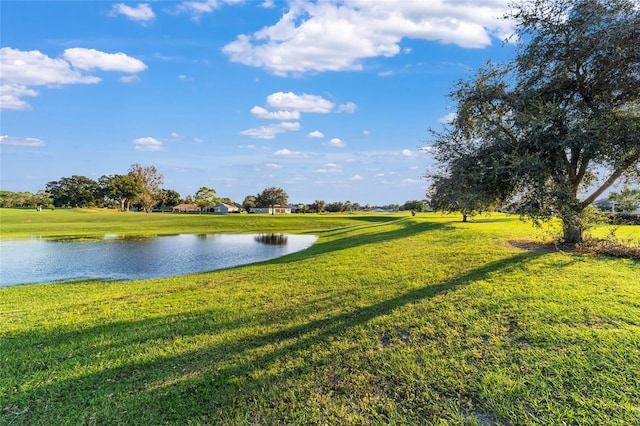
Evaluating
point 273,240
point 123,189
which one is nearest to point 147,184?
point 123,189

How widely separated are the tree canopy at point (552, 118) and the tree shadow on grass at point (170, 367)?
3.29 metres

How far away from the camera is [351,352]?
179 inches

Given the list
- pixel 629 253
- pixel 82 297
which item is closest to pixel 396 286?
pixel 629 253

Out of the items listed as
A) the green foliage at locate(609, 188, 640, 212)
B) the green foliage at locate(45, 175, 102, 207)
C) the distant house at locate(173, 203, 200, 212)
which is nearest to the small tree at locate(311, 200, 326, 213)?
A: the distant house at locate(173, 203, 200, 212)

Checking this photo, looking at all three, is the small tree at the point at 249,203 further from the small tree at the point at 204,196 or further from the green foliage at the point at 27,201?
the green foliage at the point at 27,201

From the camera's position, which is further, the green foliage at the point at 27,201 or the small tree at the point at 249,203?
the small tree at the point at 249,203

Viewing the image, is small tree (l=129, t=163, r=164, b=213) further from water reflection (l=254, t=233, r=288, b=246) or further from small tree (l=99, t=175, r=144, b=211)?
water reflection (l=254, t=233, r=288, b=246)

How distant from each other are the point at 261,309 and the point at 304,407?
3.55 metres

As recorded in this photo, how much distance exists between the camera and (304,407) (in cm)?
349

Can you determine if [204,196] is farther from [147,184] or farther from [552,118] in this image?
[552,118]

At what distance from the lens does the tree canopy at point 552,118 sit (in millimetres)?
7043

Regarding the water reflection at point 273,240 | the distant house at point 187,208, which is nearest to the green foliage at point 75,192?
the distant house at point 187,208

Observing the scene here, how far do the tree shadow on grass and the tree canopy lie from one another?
130 inches

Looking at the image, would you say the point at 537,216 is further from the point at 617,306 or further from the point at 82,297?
the point at 82,297
